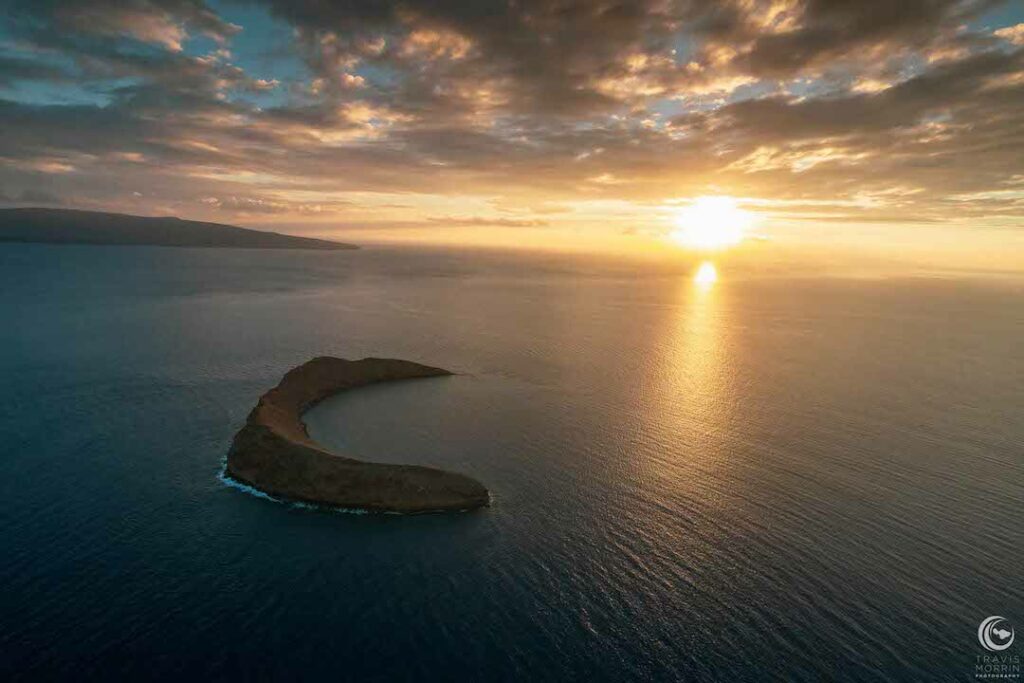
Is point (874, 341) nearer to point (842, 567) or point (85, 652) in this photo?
point (842, 567)

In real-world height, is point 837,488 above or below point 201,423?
above

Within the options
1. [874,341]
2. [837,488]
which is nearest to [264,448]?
[837,488]

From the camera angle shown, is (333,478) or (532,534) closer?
(532,534)

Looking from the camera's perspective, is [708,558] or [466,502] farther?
[466,502]

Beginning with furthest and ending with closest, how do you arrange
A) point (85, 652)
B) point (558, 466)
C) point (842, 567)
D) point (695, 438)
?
1. point (695, 438)
2. point (558, 466)
3. point (842, 567)
4. point (85, 652)

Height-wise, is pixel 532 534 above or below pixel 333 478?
below

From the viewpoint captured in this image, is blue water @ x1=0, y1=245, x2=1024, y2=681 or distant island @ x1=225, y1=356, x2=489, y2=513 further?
distant island @ x1=225, y1=356, x2=489, y2=513

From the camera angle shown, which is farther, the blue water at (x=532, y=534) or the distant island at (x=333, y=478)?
the distant island at (x=333, y=478)

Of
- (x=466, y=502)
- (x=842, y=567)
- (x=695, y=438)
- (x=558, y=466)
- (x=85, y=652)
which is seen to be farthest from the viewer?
(x=695, y=438)
